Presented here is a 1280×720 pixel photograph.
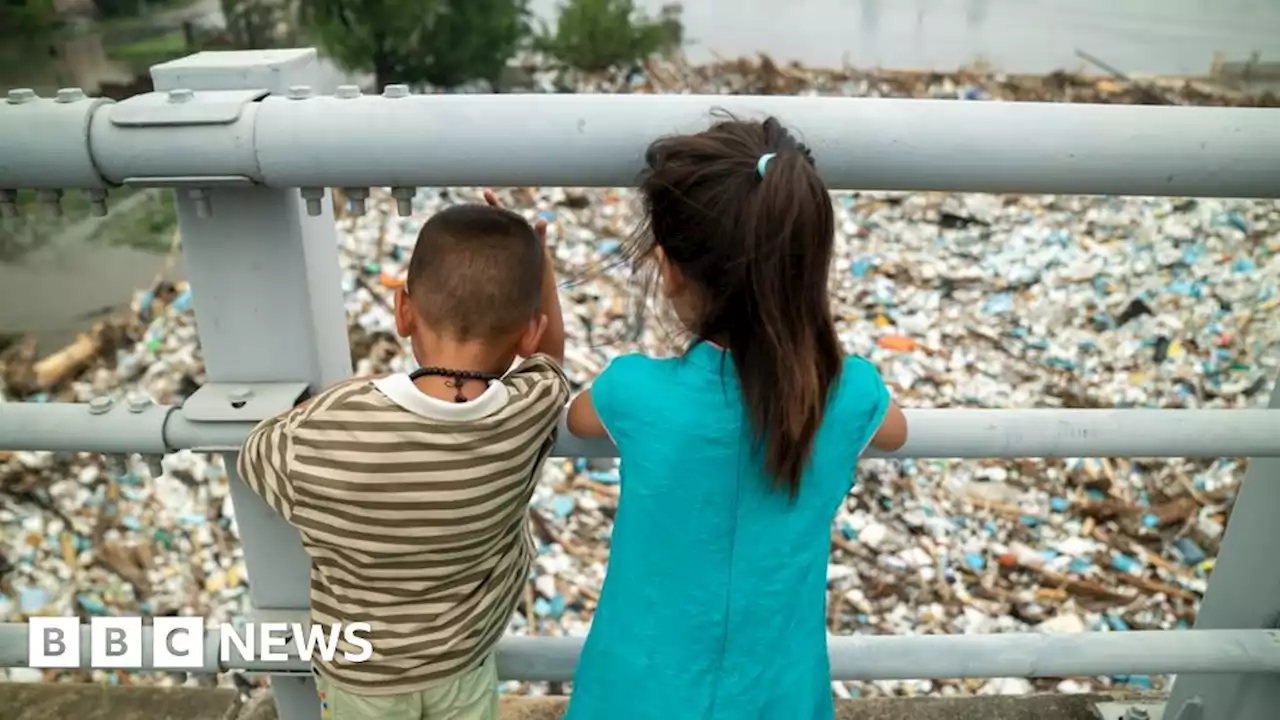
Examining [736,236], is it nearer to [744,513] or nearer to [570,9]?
[744,513]

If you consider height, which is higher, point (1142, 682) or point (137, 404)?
point (137, 404)

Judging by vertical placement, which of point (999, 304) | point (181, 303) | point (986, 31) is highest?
point (986, 31)

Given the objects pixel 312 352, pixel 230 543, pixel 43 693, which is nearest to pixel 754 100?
pixel 312 352

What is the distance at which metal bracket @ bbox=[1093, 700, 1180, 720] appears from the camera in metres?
1.42

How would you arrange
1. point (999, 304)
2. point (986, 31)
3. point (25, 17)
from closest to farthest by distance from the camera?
point (25, 17)
point (999, 304)
point (986, 31)

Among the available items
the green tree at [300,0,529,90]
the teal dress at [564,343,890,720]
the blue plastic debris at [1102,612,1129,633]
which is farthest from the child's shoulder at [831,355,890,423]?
the green tree at [300,0,529,90]

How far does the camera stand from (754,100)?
2.31 ft

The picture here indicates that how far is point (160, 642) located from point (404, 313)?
1.54 feet

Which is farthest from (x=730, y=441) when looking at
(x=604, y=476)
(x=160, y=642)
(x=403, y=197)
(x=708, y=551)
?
(x=604, y=476)

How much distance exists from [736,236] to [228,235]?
442 millimetres

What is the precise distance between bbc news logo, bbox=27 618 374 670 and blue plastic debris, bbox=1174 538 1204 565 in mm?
2656

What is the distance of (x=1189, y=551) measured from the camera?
107 inches

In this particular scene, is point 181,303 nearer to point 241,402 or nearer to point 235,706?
point 235,706

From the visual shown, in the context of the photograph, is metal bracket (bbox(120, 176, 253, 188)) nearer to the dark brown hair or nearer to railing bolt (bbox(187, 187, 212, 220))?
railing bolt (bbox(187, 187, 212, 220))
